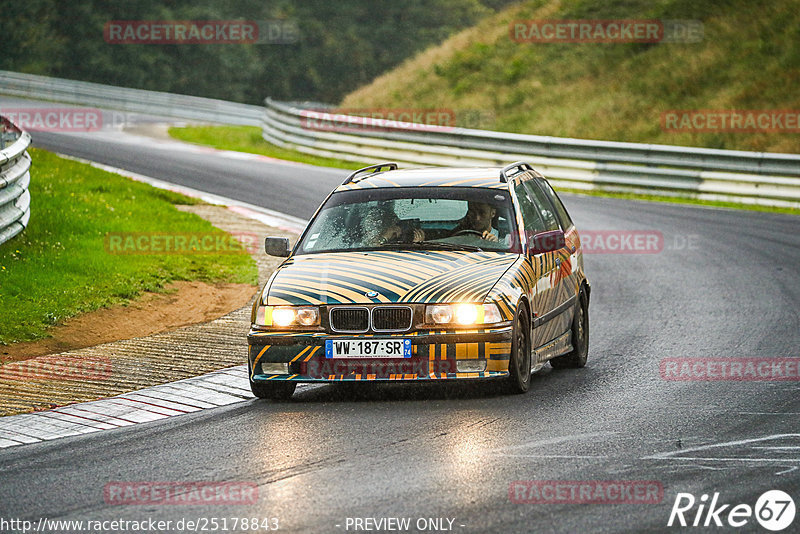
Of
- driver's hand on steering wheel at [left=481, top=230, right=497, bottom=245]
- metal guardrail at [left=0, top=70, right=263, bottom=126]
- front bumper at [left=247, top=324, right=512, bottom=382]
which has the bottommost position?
front bumper at [left=247, top=324, right=512, bottom=382]

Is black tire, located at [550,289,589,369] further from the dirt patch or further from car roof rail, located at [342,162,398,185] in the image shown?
the dirt patch

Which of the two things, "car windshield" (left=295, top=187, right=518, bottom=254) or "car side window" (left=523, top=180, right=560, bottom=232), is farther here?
"car side window" (left=523, top=180, right=560, bottom=232)

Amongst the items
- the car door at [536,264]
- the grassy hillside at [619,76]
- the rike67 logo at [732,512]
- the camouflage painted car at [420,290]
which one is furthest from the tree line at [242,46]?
the rike67 logo at [732,512]

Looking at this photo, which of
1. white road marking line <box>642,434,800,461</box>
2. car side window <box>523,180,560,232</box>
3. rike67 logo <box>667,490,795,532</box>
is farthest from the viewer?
car side window <box>523,180,560,232</box>

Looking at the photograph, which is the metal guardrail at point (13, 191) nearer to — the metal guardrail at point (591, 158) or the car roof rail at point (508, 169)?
the car roof rail at point (508, 169)

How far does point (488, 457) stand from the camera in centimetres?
712

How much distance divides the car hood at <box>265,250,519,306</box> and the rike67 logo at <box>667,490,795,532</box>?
298 cm

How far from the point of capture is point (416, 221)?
392 inches

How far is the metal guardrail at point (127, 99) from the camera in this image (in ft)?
149

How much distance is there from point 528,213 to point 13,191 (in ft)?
22.2

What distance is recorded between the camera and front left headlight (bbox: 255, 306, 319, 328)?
8836mm

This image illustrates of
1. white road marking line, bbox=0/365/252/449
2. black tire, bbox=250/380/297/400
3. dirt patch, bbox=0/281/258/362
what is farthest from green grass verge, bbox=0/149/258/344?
black tire, bbox=250/380/297/400

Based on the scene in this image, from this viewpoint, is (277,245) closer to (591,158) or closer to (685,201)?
(685,201)

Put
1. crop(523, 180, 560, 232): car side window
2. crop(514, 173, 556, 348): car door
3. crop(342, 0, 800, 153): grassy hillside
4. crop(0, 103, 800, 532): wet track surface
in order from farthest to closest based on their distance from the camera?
1. crop(342, 0, 800, 153): grassy hillside
2. crop(523, 180, 560, 232): car side window
3. crop(514, 173, 556, 348): car door
4. crop(0, 103, 800, 532): wet track surface
